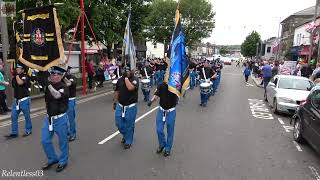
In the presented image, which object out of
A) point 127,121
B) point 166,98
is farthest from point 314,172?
point 127,121

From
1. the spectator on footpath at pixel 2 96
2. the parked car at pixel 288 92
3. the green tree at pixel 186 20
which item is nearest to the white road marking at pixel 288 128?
the parked car at pixel 288 92

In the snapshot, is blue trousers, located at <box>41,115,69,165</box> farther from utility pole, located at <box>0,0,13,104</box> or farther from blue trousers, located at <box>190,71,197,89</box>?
blue trousers, located at <box>190,71,197,89</box>

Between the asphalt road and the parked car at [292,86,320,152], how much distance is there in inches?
11.8

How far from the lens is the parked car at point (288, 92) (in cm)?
1240

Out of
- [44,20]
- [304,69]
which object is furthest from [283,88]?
[44,20]

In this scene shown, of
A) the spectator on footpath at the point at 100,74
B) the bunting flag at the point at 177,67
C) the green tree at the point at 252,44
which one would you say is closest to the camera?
the bunting flag at the point at 177,67

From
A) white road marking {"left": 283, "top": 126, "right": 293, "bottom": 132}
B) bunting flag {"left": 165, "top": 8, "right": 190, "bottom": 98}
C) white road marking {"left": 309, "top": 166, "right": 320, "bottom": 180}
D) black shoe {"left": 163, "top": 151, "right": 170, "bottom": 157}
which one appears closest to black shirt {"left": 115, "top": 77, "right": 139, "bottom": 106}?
bunting flag {"left": 165, "top": 8, "right": 190, "bottom": 98}

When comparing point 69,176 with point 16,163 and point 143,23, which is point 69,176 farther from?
point 143,23

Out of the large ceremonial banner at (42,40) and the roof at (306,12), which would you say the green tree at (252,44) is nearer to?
the roof at (306,12)

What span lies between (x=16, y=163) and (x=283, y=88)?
989 cm

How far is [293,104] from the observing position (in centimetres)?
1234

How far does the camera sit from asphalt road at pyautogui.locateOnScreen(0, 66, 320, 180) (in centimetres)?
634

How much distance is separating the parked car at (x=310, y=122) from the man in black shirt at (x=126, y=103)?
3587mm

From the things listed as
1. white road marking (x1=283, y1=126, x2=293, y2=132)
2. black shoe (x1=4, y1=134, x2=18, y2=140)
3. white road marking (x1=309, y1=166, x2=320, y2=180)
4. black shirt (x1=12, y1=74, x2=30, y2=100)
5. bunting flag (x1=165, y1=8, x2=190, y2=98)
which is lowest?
white road marking (x1=283, y1=126, x2=293, y2=132)
